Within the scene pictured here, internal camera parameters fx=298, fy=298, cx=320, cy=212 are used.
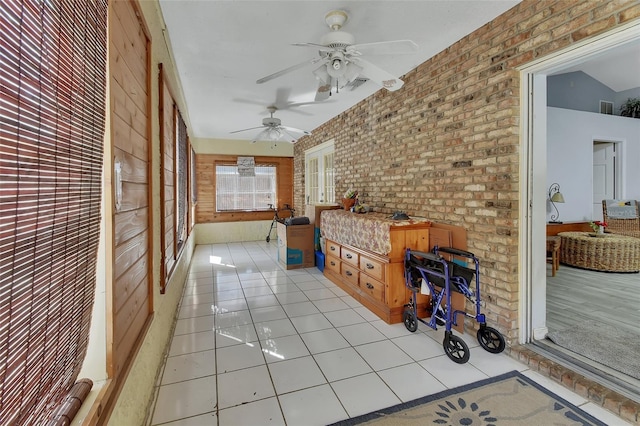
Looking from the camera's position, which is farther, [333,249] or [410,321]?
[333,249]

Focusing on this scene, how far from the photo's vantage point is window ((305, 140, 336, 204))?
20.7ft

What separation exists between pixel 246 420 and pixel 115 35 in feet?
6.98

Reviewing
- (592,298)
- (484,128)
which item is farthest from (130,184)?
(592,298)

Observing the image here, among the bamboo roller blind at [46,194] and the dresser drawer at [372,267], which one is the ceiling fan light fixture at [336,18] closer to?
the bamboo roller blind at [46,194]

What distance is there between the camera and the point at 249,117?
578 cm

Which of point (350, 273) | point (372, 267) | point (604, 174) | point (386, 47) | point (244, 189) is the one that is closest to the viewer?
point (386, 47)

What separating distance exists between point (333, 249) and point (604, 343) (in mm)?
3033

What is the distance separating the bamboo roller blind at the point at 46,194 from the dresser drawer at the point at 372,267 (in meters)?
2.65

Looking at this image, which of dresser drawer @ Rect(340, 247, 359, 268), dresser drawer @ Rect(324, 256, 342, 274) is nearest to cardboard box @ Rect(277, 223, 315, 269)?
dresser drawer @ Rect(324, 256, 342, 274)

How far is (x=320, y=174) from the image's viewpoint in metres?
6.91

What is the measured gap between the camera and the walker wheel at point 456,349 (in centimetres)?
233

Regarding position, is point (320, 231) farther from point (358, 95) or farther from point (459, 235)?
point (459, 235)

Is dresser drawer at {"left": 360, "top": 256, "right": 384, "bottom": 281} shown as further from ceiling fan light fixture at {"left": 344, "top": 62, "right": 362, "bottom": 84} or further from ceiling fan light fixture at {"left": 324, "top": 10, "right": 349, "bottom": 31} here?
ceiling fan light fixture at {"left": 324, "top": 10, "right": 349, "bottom": 31}

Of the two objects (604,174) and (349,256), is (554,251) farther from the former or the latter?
(604,174)
